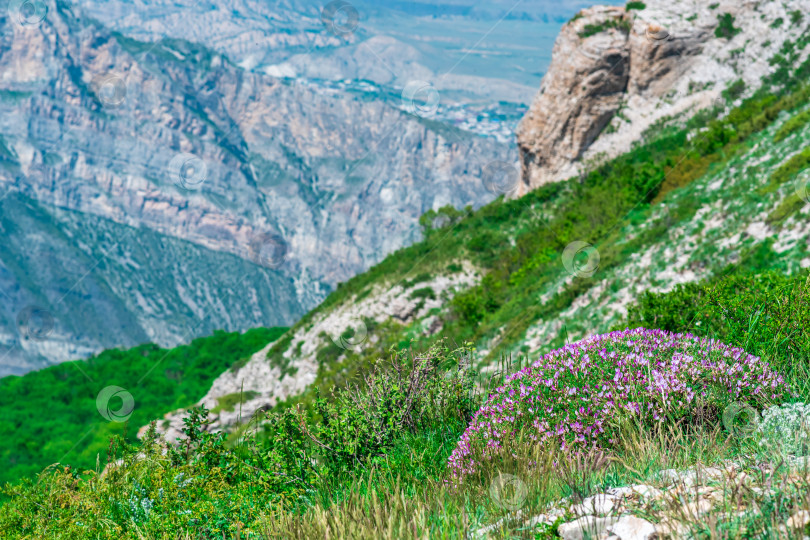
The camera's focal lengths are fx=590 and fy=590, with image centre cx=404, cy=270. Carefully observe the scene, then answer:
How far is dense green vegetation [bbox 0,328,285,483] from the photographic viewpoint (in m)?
81.3

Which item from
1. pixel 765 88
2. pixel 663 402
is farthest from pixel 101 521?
pixel 765 88

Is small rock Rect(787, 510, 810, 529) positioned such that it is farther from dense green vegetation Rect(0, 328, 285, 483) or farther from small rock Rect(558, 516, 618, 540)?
dense green vegetation Rect(0, 328, 285, 483)

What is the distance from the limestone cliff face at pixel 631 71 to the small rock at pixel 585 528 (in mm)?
42676

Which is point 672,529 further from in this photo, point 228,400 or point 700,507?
point 228,400

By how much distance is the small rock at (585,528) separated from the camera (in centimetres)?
342

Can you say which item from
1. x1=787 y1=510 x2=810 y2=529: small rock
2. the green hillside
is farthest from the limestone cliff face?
x1=787 y1=510 x2=810 y2=529: small rock

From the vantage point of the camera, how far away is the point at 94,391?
3952 inches

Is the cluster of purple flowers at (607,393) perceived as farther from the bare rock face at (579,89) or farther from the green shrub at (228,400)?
the bare rock face at (579,89)

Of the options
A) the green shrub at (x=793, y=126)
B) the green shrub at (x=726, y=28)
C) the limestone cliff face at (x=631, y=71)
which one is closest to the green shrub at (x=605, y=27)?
the limestone cliff face at (x=631, y=71)

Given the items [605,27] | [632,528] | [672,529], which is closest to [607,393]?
[632,528]

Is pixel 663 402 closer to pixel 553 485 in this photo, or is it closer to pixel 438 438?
pixel 553 485

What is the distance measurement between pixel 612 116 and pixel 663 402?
48.4 m

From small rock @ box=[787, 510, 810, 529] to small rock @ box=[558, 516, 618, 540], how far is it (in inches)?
35.1

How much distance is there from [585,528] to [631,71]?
5011 centimetres
